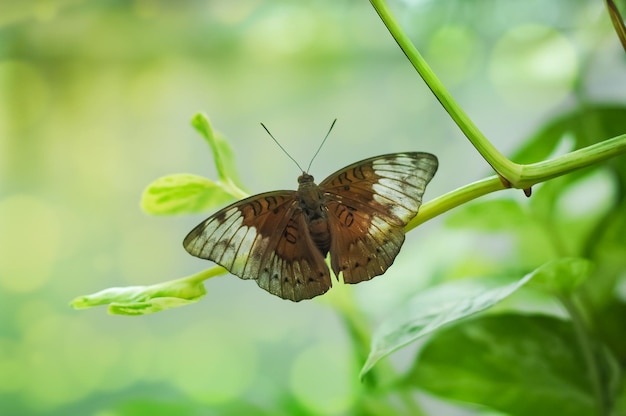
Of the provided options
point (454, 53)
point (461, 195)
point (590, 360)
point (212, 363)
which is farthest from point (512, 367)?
point (454, 53)

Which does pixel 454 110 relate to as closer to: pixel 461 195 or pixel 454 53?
pixel 461 195

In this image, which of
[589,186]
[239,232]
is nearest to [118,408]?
[239,232]

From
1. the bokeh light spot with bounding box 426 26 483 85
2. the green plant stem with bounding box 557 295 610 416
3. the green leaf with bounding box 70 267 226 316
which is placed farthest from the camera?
the bokeh light spot with bounding box 426 26 483 85

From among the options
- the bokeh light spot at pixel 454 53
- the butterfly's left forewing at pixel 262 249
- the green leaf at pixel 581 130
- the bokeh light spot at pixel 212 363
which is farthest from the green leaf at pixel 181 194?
the bokeh light spot at pixel 454 53

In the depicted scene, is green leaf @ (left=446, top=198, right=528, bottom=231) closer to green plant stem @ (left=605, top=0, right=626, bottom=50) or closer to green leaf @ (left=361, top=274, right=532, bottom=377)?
green leaf @ (left=361, top=274, right=532, bottom=377)

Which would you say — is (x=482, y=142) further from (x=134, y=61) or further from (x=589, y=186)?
(x=134, y=61)

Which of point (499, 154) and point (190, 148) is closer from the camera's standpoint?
point (499, 154)

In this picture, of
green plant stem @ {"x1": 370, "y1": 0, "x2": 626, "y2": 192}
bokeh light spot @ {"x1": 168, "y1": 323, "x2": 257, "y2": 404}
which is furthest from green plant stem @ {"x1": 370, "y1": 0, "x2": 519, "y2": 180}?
bokeh light spot @ {"x1": 168, "y1": 323, "x2": 257, "y2": 404}
